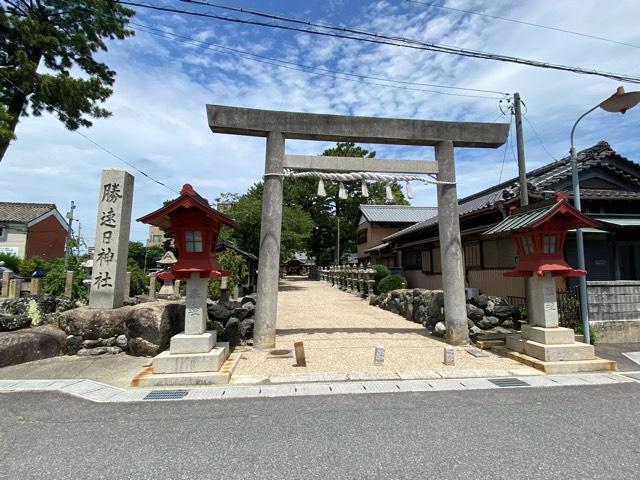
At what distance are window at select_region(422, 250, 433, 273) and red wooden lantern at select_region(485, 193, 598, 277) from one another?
35.1ft

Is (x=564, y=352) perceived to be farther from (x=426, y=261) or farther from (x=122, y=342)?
(x=426, y=261)

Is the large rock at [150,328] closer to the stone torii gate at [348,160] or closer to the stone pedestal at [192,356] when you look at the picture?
the stone pedestal at [192,356]

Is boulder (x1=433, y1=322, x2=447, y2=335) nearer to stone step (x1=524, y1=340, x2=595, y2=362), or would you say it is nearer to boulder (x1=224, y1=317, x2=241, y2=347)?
stone step (x1=524, y1=340, x2=595, y2=362)

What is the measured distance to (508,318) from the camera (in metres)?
10.2

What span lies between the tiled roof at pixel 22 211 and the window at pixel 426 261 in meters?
32.8

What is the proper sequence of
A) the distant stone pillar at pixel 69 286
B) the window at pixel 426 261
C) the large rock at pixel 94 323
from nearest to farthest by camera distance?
the large rock at pixel 94 323 < the distant stone pillar at pixel 69 286 < the window at pixel 426 261

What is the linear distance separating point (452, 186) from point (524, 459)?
22.7 ft

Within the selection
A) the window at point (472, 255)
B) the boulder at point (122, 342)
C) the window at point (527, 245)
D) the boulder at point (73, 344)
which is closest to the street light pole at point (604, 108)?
the window at point (527, 245)

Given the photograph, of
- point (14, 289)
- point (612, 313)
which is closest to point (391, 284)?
point (612, 313)

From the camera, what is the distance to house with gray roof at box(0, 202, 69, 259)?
29.4 m

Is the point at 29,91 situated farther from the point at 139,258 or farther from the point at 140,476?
the point at 139,258

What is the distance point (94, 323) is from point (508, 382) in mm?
A: 8579

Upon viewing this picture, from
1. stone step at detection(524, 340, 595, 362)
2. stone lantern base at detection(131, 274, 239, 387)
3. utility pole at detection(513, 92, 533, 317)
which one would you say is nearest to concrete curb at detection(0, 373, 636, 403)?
stone lantern base at detection(131, 274, 239, 387)

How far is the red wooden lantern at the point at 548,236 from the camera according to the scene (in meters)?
6.97
